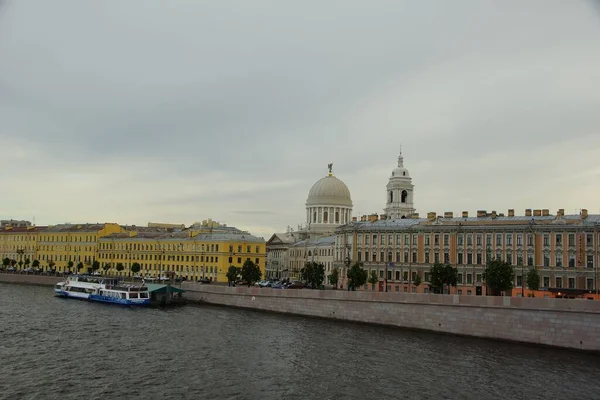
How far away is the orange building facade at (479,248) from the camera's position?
193 feet

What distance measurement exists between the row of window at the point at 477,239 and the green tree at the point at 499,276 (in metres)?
5.40

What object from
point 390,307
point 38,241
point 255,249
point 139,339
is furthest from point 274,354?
point 38,241

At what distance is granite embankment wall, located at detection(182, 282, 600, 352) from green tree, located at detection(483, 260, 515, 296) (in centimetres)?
1215

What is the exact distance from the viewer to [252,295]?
6216 cm

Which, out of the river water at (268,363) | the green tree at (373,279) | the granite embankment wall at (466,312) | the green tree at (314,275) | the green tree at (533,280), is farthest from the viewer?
the green tree at (314,275)

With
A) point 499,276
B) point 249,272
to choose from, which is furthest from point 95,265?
point 499,276

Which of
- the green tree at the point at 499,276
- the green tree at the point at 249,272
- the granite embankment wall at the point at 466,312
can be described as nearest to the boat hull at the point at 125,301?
the granite embankment wall at the point at 466,312

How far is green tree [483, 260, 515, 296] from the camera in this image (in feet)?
187

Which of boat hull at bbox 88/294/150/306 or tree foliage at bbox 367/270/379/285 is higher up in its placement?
tree foliage at bbox 367/270/379/285

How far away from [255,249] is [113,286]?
2474 cm

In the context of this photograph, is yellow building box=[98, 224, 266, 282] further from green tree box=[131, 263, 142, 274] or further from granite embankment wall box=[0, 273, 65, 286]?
A: granite embankment wall box=[0, 273, 65, 286]

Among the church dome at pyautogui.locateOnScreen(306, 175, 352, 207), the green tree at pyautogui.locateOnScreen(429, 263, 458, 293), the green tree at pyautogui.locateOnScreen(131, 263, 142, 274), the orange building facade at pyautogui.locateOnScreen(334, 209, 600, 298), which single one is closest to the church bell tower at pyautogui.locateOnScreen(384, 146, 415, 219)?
the church dome at pyautogui.locateOnScreen(306, 175, 352, 207)

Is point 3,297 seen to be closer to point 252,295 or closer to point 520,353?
point 252,295

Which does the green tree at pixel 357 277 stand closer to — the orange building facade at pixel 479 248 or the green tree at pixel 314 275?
the orange building facade at pixel 479 248
